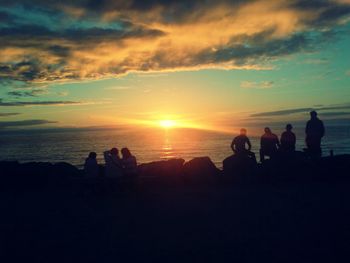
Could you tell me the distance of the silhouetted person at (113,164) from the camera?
14.2 metres

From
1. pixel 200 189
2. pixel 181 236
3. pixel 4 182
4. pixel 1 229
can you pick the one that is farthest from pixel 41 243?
pixel 4 182

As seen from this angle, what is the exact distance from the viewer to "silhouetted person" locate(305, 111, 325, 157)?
1721 cm

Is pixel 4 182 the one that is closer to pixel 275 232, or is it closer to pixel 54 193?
pixel 54 193

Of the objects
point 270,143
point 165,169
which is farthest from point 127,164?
point 270,143

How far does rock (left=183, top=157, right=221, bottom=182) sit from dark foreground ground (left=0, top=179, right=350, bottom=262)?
1.50 meters

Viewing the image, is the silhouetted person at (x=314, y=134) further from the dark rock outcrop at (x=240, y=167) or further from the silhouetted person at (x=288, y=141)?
the dark rock outcrop at (x=240, y=167)

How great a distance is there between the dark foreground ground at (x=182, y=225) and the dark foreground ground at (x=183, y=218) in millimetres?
20

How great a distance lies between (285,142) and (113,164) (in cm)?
754

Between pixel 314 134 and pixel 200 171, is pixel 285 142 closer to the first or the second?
pixel 314 134

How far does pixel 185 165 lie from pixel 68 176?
5.00 meters

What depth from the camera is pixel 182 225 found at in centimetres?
983

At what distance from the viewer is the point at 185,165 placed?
1688 cm

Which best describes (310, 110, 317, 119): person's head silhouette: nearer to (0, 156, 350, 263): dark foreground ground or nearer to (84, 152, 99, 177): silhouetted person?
(0, 156, 350, 263): dark foreground ground

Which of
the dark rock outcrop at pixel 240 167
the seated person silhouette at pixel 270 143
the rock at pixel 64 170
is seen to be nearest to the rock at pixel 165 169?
the dark rock outcrop at pixel 240 167
